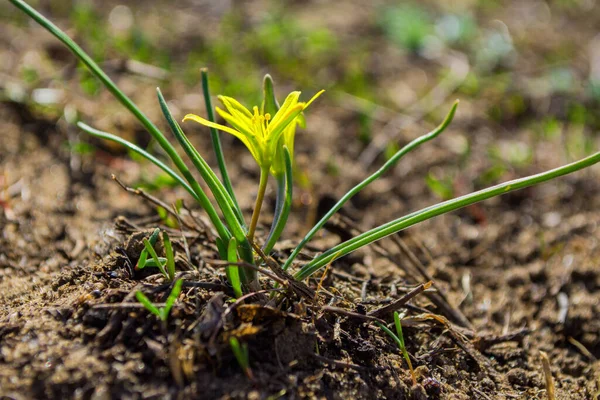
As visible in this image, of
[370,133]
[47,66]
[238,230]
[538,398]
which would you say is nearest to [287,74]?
[370,133]

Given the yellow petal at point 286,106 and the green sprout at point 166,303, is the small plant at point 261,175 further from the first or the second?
the green sprout at point 166,303

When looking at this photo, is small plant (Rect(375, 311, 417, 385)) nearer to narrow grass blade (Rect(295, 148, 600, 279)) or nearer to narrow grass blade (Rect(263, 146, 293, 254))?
narrow grass blade (Rect(295, 148, 600, 279))

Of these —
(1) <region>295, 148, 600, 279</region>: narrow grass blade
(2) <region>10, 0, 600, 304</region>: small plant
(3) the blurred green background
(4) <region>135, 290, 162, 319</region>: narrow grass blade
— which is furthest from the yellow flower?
(3) the blurred green background

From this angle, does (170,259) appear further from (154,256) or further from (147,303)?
(147,303)

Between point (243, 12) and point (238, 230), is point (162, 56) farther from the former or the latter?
point (238, 230)

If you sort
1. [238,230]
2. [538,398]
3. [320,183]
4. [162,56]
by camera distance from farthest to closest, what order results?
[162,56]
[320,183]
[538,398]
[238,230]

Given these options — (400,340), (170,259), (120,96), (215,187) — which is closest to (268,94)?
(215,187)
